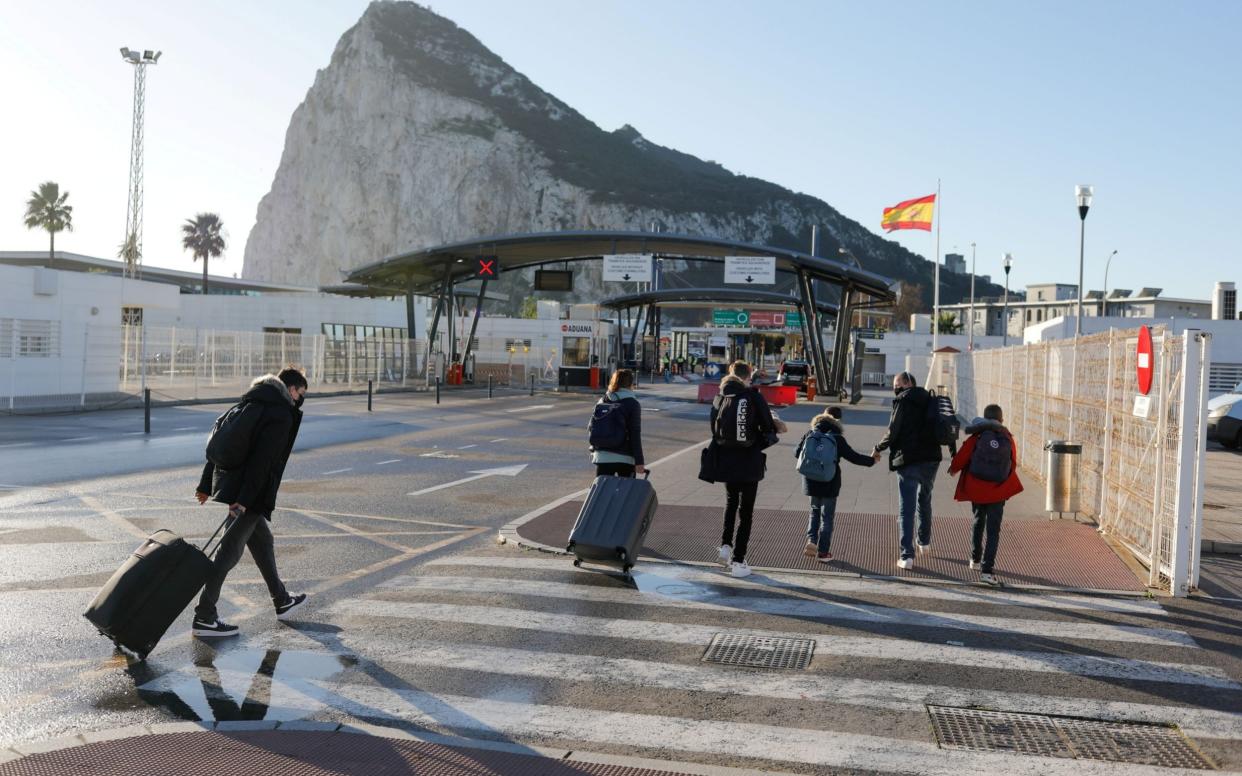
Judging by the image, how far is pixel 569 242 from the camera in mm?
47750

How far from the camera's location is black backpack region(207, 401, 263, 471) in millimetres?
6926

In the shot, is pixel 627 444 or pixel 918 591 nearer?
pixel 918 591

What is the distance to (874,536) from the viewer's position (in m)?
11.1

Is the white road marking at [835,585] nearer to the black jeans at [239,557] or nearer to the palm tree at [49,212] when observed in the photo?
the black jeans at [239,557]

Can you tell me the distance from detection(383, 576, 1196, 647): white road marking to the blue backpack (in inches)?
65.2

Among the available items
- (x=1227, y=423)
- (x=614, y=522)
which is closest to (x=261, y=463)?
(x=614, y=522)

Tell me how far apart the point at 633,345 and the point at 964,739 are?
223 feet

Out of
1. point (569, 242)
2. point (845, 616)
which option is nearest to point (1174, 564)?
point (845, 616)

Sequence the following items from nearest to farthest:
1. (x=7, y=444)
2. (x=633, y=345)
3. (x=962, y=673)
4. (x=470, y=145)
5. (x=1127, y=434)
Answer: (x=962, y=673), (x=1127, y=434), (x=7, y=444), (x=633, y=345), (x=470, y=145)

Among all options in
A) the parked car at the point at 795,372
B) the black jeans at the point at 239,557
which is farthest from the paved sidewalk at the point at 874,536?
the parked car at the point at 795,372

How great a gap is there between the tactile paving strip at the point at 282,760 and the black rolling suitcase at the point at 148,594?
1356 millimetres

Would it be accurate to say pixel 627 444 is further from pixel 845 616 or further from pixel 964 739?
pixel 964 739

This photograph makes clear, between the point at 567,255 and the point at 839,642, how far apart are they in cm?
4568

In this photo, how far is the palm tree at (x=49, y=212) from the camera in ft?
266
